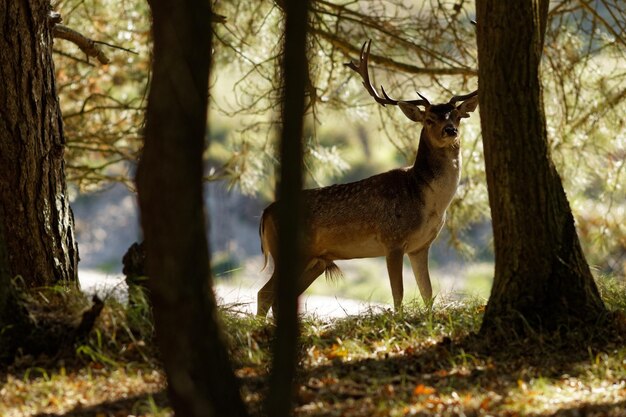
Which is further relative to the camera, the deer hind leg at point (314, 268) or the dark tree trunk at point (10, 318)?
the deer hind leg at point (314, 268)

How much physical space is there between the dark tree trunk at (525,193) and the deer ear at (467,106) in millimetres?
2526

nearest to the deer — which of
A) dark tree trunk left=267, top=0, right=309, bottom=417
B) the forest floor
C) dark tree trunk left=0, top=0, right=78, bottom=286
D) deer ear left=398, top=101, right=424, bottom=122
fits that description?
deer ear left=398, top=101, right=424, bottom=122

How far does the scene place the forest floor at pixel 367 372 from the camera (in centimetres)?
A: 504

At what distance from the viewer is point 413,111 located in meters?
9.00

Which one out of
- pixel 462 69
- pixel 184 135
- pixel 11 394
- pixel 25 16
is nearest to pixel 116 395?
pixel 11 394

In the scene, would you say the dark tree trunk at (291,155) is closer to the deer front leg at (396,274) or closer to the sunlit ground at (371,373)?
the sunlit ground at (371,373)

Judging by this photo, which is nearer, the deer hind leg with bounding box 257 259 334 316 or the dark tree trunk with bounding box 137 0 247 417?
the dark tree trunk with bounding box 137 0 247 417

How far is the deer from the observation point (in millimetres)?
8688

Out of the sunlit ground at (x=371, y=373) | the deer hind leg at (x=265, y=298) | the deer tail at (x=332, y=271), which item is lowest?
the sunlit ground at (x=371, y=373)

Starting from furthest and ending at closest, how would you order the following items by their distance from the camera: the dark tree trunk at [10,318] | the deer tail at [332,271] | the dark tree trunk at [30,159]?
1. the deer tail at [332,271]
2. the dark tree trunk at [30,159]
3. the dark tree trunk at [10,318]

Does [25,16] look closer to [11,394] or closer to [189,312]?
[11,394]

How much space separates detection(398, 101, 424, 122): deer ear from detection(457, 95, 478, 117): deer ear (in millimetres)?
354

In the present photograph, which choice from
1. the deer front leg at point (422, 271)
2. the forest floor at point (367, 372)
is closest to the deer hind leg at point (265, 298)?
the deer front leg at point (422, 271)

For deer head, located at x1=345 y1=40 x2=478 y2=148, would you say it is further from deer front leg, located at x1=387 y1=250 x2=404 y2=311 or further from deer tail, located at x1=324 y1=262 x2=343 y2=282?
deer tail, located at x1=324 y1=262 x2=343 y2=282
